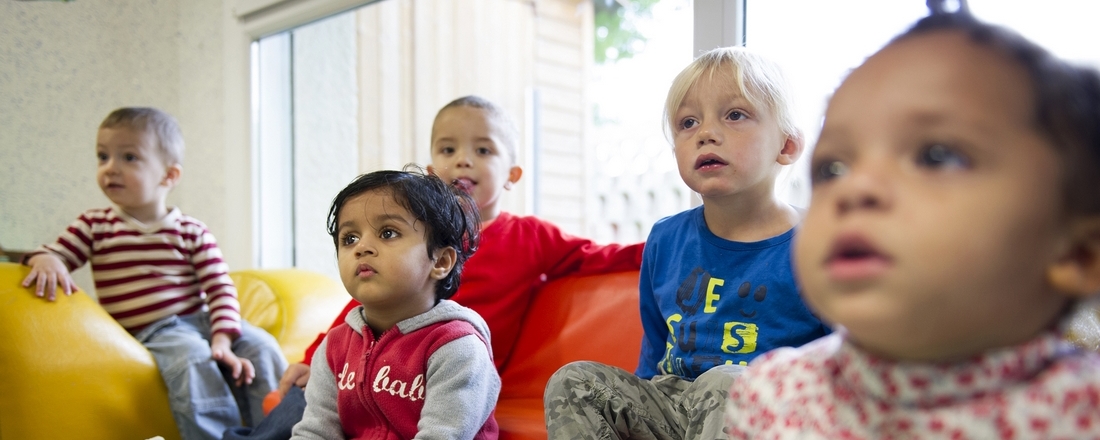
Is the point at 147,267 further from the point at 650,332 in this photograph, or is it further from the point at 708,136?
the point at 708,136

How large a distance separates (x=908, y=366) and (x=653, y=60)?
3.00 m

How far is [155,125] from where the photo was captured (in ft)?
7.37

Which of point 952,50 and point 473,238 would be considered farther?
point 473,238

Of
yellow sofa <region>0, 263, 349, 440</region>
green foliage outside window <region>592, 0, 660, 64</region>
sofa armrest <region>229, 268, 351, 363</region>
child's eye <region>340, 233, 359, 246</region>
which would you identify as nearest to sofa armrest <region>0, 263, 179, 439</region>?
yellow sofa <region>0, 263, 349, 440</region>

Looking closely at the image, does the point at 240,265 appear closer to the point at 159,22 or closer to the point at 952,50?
the point at 159,22

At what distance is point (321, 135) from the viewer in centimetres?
348

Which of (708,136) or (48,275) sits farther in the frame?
(48,275)

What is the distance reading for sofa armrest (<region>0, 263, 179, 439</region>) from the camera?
1.67m

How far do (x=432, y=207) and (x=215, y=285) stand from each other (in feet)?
3.23

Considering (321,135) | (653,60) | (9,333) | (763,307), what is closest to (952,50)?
(763,307)

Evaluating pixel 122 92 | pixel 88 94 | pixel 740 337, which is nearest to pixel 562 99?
pixel 122 92

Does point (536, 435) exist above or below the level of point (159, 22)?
below

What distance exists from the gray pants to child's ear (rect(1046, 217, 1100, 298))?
1777 millimetres

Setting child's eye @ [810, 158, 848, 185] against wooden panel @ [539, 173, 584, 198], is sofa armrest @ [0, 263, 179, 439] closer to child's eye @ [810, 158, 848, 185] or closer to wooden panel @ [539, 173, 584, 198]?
child's eye @ [810, 158, 848, 185]
